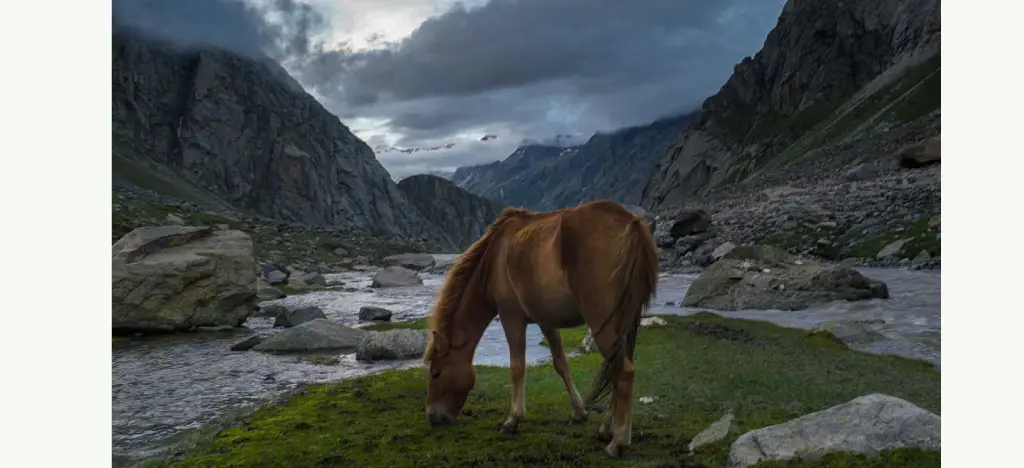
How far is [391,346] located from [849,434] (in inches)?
520

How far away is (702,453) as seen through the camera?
698cm

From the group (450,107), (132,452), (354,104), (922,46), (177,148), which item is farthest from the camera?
(177,148)

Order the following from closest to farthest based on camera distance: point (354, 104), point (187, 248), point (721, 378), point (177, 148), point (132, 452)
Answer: point (132, 452), point (721, 378), point (354, 104), point (187, 248), point (177, 148)

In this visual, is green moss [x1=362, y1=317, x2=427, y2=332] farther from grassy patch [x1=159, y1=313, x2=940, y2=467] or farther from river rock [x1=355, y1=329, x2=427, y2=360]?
grassy patch [x1=159, y1=313, x2=940, y2=467]

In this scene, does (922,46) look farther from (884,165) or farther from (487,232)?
(487,232)

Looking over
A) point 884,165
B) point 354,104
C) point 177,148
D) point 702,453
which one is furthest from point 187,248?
point 177,148

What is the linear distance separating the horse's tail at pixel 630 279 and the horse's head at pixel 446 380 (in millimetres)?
2553

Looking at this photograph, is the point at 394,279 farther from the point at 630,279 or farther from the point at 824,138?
the point at 824,138

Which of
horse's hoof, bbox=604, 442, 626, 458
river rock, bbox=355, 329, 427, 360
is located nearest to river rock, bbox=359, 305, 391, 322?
river rock, bbox=355, 329, 427, 360

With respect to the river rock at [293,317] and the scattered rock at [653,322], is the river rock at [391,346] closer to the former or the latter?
the scattered rock at [653,322]

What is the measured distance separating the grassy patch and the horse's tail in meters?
1.28

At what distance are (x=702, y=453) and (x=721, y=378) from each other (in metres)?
5.01

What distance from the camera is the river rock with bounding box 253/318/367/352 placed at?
18.5m

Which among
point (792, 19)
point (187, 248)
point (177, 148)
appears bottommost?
point (187, 248)
